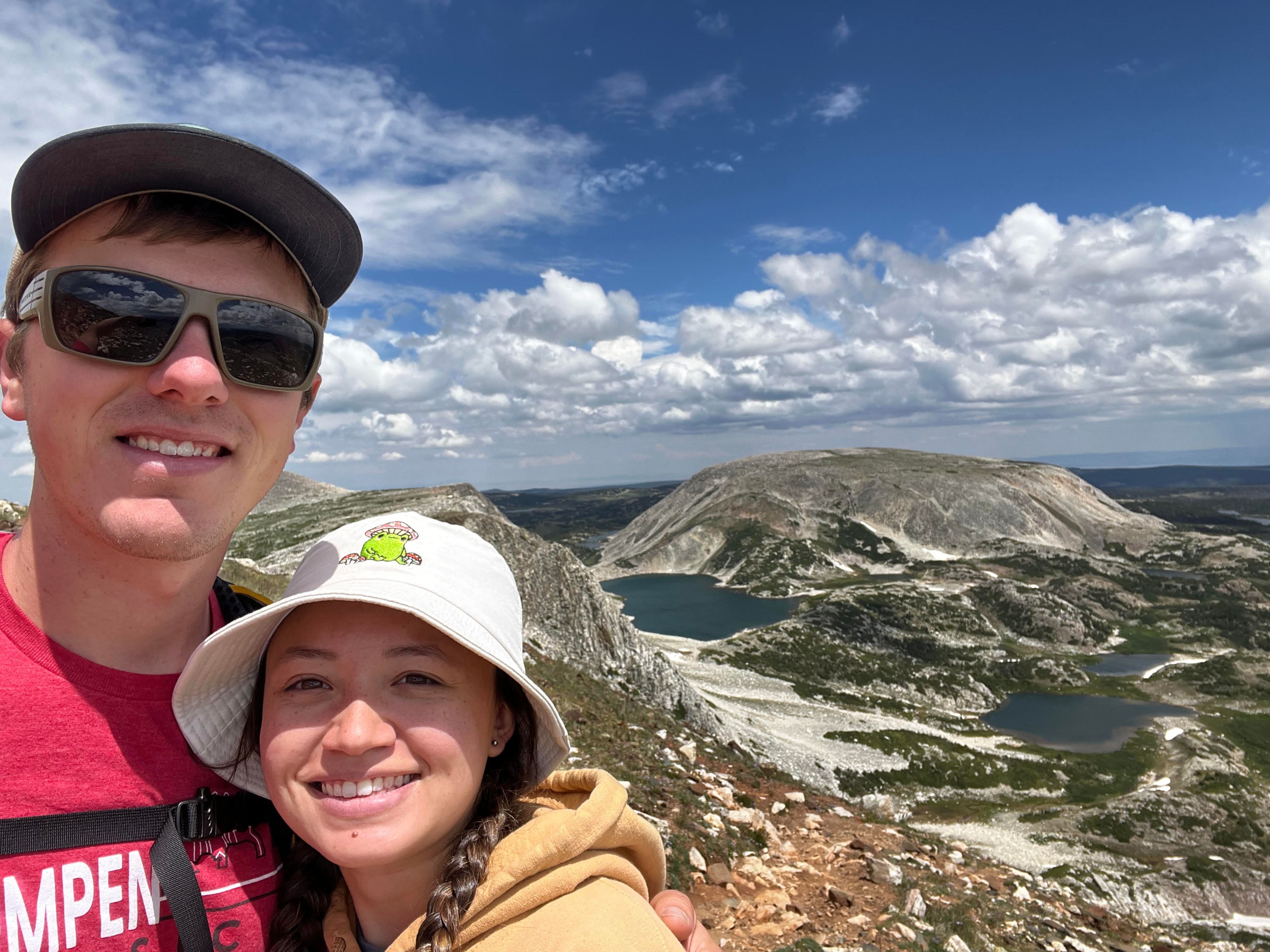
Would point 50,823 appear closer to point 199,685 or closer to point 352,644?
point 199,685

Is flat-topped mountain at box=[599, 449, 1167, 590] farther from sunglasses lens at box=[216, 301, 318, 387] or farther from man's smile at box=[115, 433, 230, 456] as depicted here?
man's smile at box=[115, 433, 230, 456]

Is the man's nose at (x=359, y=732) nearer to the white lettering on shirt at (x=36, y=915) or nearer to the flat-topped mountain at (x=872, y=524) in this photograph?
the white lettering on shirt at (x=36, y=915)

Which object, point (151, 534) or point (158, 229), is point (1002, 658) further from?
point (158, 229)

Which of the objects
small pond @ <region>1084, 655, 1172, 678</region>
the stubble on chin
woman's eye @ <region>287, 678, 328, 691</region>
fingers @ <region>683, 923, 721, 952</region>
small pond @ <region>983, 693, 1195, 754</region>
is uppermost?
the stubble on chin

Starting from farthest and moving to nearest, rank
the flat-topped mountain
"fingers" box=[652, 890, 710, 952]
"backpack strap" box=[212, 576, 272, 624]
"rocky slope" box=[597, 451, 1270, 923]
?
the flat-topped mountain, "rocky slope" box=[597, 451, 1270, 923], "fingers" box=[652, 890, 710, 952], "backpack strap" box=[212, 576, 272, 624]

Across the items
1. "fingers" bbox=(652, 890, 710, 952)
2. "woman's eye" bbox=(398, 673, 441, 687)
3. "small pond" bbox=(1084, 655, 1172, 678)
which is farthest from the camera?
"small pond" bbox=(1084, 655, 1172, 678)

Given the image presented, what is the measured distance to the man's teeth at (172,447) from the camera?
252 centimetres

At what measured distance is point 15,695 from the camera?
257 cm

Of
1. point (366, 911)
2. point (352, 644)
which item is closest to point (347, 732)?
point (352, 644)

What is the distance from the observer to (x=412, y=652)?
108 inches

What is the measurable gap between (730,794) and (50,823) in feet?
53.2

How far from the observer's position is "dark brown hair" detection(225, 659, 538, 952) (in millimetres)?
2449

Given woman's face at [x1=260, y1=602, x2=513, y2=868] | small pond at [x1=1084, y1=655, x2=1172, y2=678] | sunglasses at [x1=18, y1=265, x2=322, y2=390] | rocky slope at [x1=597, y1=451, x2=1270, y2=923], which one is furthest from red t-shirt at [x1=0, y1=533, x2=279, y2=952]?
small pond at [x1=1084, y1=655, x2=1172, y2=678]

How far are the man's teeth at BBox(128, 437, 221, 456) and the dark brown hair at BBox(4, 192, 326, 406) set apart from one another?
65 centimetres
